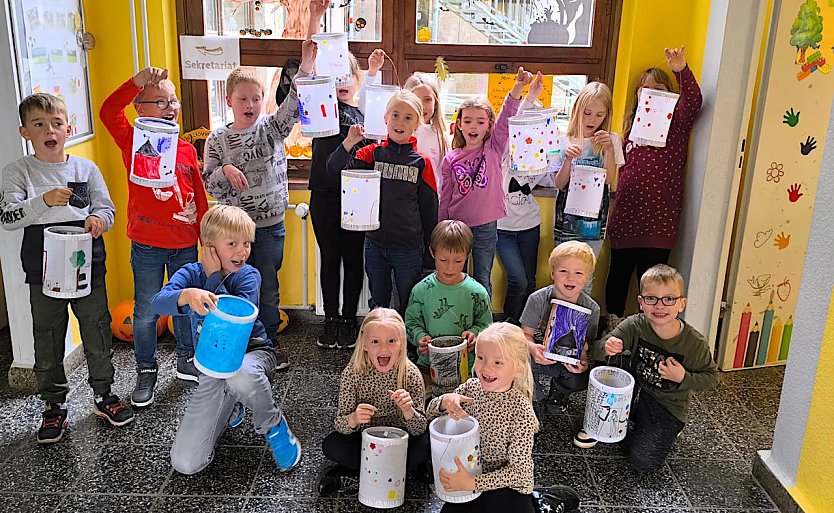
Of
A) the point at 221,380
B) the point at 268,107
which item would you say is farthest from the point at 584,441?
the point at 268,107

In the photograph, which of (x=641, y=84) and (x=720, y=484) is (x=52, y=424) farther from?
(x=641, y=84)

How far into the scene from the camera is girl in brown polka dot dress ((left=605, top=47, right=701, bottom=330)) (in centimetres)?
343

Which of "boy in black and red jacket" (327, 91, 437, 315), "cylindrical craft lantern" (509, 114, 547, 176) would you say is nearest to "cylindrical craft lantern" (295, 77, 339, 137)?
"boy in black and red jacket" (327, 91, 437, 315)

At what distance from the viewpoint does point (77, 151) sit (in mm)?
3377

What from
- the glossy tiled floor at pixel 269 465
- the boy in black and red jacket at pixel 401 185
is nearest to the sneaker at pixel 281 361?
the glossy tiled floor at pixel 269 465

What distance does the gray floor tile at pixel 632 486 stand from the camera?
8.25 feet

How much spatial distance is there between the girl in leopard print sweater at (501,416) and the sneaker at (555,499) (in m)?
0.15

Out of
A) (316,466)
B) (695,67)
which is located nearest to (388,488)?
(316,466)

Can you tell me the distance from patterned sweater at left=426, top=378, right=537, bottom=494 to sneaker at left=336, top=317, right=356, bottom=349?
151 centimetres

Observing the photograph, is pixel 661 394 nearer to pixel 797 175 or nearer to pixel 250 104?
pixel 797 175

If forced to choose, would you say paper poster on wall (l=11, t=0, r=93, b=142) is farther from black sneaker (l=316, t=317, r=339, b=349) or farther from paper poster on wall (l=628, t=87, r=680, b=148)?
paper poster on wall (l=628, t=87, r=680, b=148)

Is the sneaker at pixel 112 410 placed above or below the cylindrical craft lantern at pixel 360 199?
below

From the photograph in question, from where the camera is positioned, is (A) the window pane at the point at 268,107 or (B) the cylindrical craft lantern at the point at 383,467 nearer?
(B) the cylindrical craft lantern at the point at 383,467

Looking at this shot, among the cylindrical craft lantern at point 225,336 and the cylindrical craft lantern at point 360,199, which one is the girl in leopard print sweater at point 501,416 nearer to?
the cylindrical craft lantern at point 225,336
